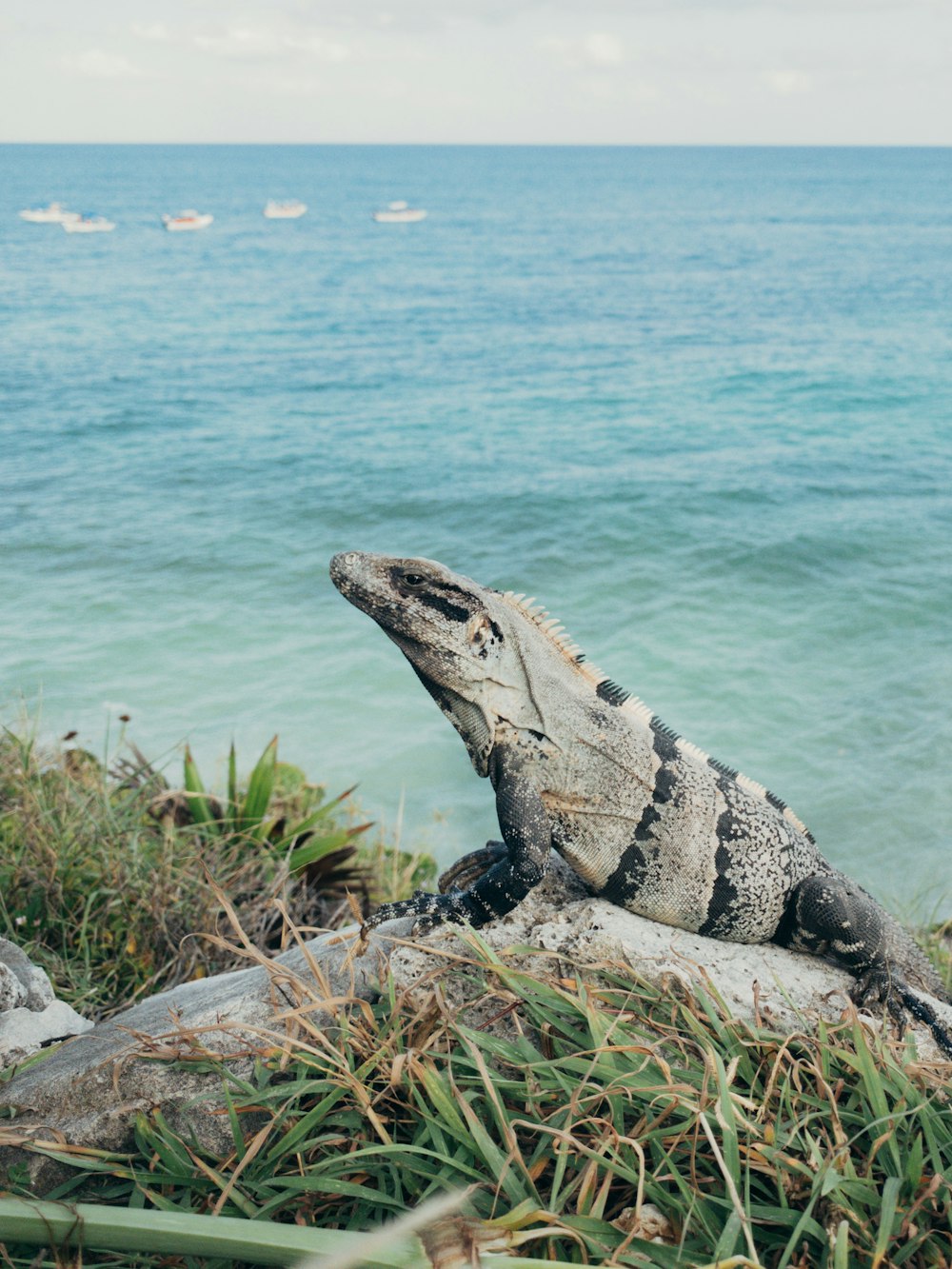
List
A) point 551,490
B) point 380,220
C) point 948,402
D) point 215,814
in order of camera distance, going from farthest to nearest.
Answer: point 380,220 → point 948,402 → point 551,490 → point 215,814

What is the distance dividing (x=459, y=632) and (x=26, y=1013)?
1824 mm

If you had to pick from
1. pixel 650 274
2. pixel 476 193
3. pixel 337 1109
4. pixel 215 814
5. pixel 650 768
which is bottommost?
pixel 215 814

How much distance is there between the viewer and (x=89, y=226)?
7312cm

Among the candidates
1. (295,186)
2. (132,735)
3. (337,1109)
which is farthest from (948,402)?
(295,186)

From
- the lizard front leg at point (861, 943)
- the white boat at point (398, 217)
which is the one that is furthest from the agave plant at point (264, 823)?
the white boat at point (398, 217)

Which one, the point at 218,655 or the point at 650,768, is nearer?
the point at 650,768

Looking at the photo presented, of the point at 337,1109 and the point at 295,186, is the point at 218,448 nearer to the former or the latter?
the point at 337,1109

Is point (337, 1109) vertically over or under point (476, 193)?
under

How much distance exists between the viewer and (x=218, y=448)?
22547 millimetres

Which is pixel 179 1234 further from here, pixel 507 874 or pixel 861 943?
pixel 861 943

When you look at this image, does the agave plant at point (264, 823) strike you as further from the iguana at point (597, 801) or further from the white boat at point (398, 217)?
the white boat at point (398, 217)

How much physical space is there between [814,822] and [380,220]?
8587cm

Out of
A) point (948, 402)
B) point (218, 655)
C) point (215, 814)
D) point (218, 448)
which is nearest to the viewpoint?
point (215, 814)

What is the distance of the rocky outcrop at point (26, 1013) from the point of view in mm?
3297
